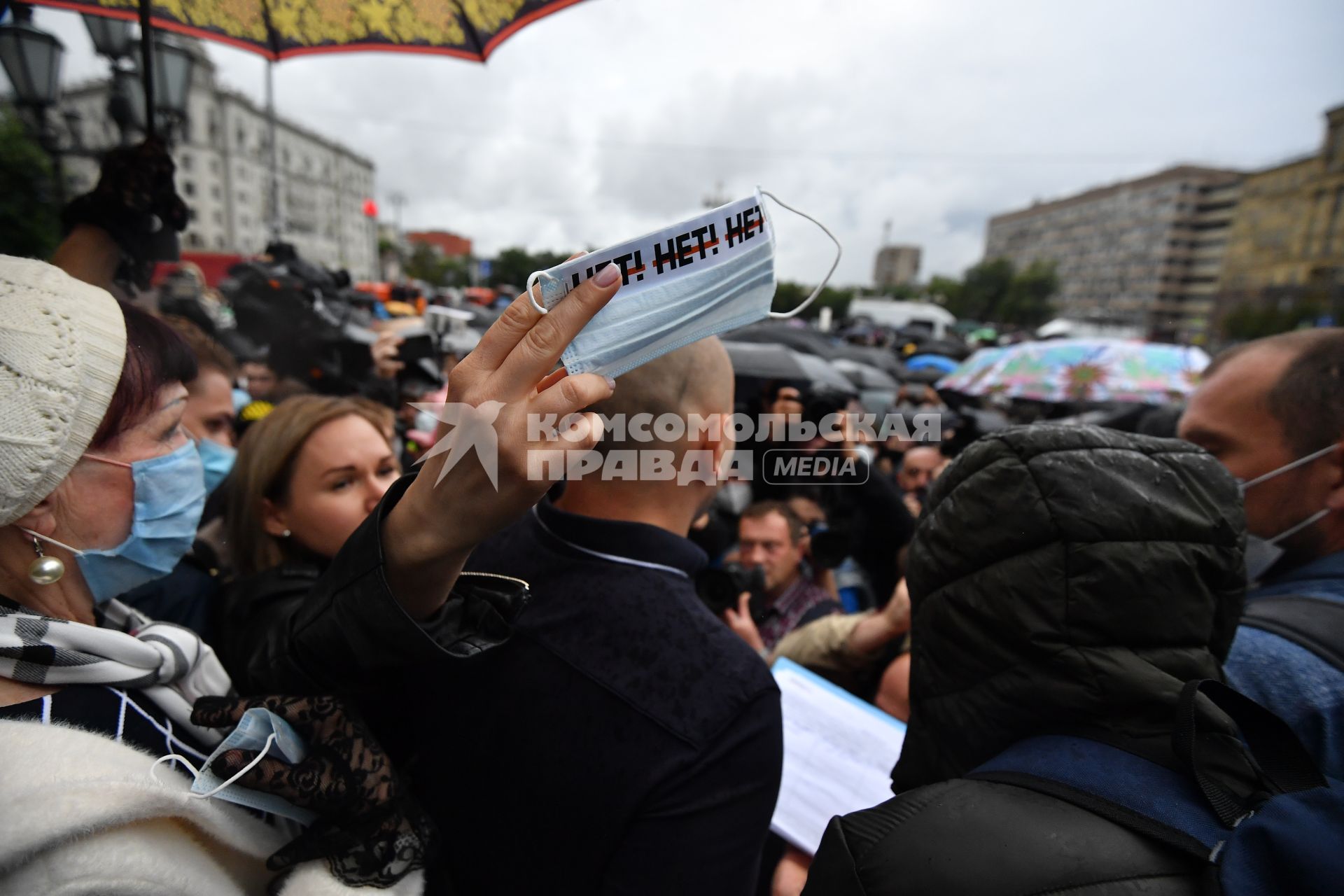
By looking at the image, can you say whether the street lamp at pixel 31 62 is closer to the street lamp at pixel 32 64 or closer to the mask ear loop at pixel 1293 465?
the street lamp at pixel 32 64

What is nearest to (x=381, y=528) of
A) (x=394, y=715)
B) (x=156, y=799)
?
(x=156, y=799)

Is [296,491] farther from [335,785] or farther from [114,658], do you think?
[335,785]

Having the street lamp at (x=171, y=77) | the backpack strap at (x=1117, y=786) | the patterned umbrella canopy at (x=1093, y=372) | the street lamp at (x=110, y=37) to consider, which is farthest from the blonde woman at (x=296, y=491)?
the patterned umbrella canopy at (x=1093, y=372)

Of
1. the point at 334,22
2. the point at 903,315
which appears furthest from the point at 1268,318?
the point at 334,22

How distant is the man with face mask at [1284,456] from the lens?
62.0 inches

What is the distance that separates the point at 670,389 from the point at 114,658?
3.83 ft

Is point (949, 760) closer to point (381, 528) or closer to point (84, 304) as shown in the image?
point (381, 528)

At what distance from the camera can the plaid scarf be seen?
0.97m

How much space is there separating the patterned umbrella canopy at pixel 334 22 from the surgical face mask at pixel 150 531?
1914 millimetres

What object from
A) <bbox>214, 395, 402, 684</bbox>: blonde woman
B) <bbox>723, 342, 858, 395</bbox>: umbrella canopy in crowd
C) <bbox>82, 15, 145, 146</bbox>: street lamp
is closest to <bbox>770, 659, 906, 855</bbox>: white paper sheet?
<bbox>214, 395, 402, 684</bbox>: blonde woman

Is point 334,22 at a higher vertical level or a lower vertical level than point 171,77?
lower

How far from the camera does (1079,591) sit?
40.9 inches

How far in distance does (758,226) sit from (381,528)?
2.76 feet

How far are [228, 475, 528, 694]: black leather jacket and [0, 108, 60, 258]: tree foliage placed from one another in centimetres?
1702
